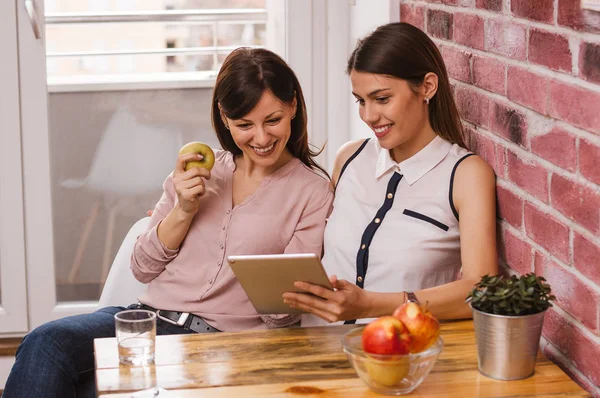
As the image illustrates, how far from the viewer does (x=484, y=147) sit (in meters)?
1.91

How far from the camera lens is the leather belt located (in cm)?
208

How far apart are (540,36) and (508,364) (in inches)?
23.3

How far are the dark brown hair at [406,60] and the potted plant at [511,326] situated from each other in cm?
56

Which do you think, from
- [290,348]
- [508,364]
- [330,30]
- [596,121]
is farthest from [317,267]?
[330,30]

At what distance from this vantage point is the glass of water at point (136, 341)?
1.54 meters

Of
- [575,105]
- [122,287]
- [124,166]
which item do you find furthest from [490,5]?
[124,166]

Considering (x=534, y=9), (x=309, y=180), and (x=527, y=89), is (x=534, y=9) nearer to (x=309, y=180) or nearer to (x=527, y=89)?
(x=527, y=89)

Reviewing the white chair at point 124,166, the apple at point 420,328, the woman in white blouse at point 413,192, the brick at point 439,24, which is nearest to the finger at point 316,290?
the woman in white blouse at point 413,192

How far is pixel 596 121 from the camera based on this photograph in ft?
4.61

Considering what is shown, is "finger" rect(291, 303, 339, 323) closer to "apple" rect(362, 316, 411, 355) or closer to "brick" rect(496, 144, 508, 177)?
"apple" rect(362, 316, 411, 355)

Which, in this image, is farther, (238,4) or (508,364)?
(238,4)

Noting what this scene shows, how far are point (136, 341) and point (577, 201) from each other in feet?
2.62

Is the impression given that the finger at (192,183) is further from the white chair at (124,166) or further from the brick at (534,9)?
the white chair at (124,166)

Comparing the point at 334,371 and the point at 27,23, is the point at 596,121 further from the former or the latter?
the point at 27,23
